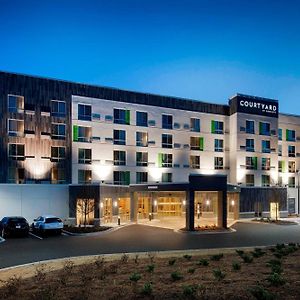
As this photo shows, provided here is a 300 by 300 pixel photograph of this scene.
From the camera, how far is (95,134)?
38344 mm

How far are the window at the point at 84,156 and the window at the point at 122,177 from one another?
11.7 ft

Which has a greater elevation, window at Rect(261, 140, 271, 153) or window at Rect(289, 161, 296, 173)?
window at Rect(261, 140, 271, 153)

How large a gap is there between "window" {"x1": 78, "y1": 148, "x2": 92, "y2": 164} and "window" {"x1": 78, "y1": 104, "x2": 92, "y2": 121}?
3.50 meters

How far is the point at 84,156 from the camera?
37594mm

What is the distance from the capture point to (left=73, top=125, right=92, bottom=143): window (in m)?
37.2

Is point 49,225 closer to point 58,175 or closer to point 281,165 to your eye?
point 58,175

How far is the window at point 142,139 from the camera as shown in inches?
1625

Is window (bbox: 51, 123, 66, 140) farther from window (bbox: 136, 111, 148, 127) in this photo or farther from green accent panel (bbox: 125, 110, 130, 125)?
window (bbox: 136, 111, 148, 127)

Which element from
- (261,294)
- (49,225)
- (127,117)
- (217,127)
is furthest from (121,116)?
(261,294)

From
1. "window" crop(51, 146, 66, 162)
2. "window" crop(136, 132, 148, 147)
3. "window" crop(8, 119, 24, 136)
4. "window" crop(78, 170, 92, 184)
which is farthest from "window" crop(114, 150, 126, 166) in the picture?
"window" crop(8, 119, 24, 136)

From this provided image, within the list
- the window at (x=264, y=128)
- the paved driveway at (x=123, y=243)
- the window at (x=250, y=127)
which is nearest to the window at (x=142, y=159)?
the paved driveway at (x=123, y=243)

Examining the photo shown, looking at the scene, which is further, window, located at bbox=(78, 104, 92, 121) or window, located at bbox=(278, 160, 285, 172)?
window, located at bbox=(278, 160, 285, 172)

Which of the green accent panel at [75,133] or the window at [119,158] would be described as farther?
the window at [119,158]

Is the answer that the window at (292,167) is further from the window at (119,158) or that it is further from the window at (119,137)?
the window at (119,137)
